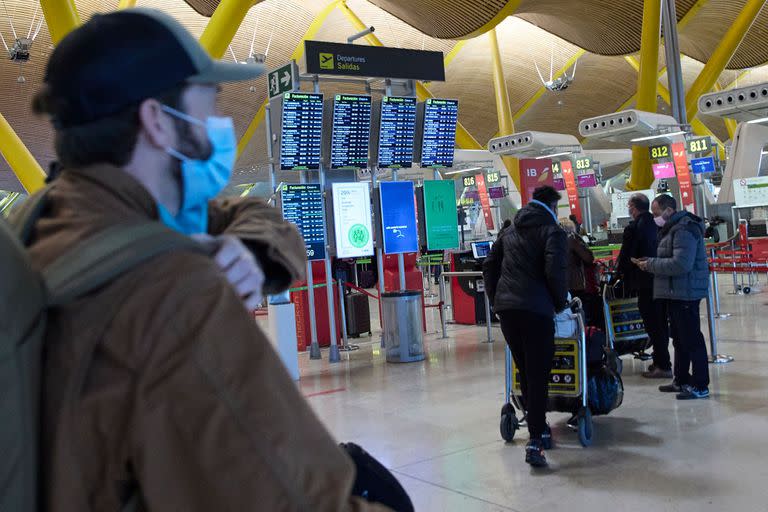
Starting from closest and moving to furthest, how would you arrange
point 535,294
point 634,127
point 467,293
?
point 535,294 < point 634,127 < point 467,293

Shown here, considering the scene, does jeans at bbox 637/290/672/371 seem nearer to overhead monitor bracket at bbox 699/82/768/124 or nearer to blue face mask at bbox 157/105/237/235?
overhead monitor bracket at bbox 699/82/768/124

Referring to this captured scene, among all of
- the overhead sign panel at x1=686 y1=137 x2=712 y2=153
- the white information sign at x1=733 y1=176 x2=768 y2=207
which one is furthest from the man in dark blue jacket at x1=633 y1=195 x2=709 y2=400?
the white information sign at x1=733 y1=176 x2=768 y2=207

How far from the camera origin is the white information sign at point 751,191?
1614 cm

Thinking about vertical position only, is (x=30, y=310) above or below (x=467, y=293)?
above

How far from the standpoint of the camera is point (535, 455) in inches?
195

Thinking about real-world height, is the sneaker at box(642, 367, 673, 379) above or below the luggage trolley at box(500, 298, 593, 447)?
A: below

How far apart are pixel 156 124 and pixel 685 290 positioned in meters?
6.16

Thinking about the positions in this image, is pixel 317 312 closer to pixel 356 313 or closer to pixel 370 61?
pixel 356 313

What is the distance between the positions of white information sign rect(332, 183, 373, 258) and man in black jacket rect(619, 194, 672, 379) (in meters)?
3.78

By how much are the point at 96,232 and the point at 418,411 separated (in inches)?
240

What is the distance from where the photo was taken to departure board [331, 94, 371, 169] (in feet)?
33.4

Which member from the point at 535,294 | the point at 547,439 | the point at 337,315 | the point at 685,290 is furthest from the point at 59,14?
the point at 547,439

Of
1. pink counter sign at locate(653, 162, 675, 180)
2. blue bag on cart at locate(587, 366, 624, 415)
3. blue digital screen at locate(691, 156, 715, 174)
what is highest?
pink counter sign at locate(653, 162, 675, 180)

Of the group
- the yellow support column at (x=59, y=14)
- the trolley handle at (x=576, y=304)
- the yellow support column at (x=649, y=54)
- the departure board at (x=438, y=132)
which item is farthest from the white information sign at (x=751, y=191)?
the yellow support column at (x=59, y=14)
